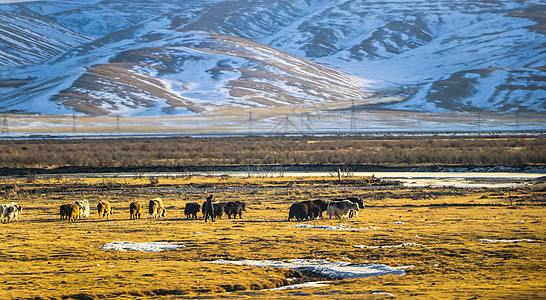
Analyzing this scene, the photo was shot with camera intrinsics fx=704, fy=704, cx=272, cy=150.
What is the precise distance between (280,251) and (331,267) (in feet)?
6.54

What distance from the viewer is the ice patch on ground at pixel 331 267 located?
1284 cm

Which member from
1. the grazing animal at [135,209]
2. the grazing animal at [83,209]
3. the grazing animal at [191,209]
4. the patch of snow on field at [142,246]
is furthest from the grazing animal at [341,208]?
the grazing animal at [83,209]

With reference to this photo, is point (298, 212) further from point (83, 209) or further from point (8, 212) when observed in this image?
point (8, 212)

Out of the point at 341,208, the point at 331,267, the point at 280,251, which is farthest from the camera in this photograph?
the point at 341,208

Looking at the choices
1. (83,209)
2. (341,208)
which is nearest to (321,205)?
(341,208)

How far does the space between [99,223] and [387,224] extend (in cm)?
833

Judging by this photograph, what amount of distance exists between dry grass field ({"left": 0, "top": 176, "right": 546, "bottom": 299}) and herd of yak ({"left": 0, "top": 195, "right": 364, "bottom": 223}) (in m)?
0.36

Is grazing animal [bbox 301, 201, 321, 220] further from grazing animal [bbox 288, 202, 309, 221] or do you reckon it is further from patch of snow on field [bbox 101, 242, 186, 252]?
patch of snow on field [bbox 101, 242, 186, 252]

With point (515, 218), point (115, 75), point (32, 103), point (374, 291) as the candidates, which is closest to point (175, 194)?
point (515, 218)

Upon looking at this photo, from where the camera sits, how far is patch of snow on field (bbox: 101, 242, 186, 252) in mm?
15570

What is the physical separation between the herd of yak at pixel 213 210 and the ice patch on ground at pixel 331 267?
263 inches

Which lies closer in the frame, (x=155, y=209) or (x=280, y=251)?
(x=280, y=251)

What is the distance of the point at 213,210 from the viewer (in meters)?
21.5

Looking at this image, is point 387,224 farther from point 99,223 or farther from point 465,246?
point 99,223
